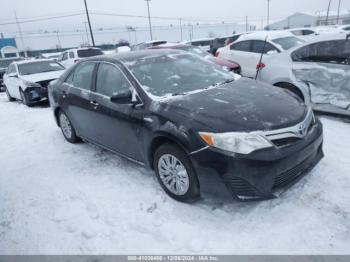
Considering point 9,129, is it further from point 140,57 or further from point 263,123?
point 263,123

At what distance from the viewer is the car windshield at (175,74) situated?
139 inches

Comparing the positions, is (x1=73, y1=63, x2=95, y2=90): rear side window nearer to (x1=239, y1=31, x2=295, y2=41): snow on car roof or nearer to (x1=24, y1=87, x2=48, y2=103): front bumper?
(x1=24, y1=87, x2=48, y2=103): front bumper

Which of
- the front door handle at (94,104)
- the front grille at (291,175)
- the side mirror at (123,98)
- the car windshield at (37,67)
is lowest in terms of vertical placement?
the front grille at (291,175)

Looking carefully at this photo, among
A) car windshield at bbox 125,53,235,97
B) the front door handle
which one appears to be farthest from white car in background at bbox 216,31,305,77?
the front door handle

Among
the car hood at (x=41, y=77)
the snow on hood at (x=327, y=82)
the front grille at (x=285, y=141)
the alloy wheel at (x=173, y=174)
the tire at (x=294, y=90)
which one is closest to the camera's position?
the front grille at (x=285, y=141)

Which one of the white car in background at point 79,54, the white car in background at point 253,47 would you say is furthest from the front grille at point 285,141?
the white car in background at point 79,54

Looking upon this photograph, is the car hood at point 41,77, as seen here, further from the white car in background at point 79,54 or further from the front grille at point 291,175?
the front grille at point 291,175

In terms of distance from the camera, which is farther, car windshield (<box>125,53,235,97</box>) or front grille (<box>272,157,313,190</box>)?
car windshield (<box>125,53,235,97</box>)

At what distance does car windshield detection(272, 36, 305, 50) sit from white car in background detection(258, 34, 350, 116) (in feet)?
10.6

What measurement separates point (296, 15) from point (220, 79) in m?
74.3

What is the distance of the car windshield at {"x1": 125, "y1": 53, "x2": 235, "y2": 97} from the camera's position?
3520mm

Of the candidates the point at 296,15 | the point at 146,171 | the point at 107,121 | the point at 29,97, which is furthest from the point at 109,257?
the point at 296,15

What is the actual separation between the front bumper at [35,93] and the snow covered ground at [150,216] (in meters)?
5.29

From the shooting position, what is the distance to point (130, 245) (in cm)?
274
